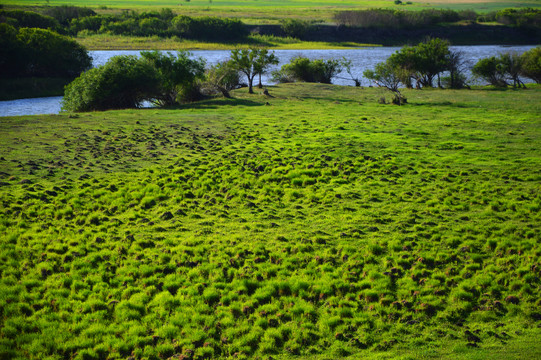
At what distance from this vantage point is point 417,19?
157875mm

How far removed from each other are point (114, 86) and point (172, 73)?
674cm

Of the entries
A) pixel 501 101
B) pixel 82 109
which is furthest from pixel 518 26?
pixel 82 109

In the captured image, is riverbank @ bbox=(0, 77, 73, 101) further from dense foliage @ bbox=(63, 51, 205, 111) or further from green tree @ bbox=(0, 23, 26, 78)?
dense foliage @ bbox=(63, 51, 205, 111)

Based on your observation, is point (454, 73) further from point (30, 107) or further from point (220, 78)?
point (30, 107)

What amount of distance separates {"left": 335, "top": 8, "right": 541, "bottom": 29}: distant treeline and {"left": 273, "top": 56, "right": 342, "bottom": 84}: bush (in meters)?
93.7

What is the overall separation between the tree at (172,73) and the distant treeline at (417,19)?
12090 centimetres

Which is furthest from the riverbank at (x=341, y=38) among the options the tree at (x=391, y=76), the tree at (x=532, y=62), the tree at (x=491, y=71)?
the tree at (x=532, y=62)

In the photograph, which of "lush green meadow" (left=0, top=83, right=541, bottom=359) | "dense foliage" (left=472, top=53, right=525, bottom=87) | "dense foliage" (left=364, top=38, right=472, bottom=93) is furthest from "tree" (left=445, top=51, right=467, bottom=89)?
"lush green meadow" (left=0, top=83, right=541, bottom=359)

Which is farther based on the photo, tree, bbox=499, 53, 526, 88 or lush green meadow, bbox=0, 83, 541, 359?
tree, bbox=499, 53, 526, 88

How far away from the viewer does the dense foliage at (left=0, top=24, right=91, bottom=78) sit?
7175 centimetres

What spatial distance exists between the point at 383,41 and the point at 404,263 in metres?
150

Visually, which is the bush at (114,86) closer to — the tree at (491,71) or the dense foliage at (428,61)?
the dense foliage at (428,61)

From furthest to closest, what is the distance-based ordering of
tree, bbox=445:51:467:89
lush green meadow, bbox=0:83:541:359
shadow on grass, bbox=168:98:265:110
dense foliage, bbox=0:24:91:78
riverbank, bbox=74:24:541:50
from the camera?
riverbank, bbox=74:24:541:50 < dense foliage, bbox=0:24:91:78 < tree, bbox=445:51:467:89 < shadow on grass, bbox=168:98:265:110 < lush green meadow, bbox=0:83:541:359

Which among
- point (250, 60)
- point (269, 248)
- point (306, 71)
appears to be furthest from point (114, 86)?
point (269, 248)
